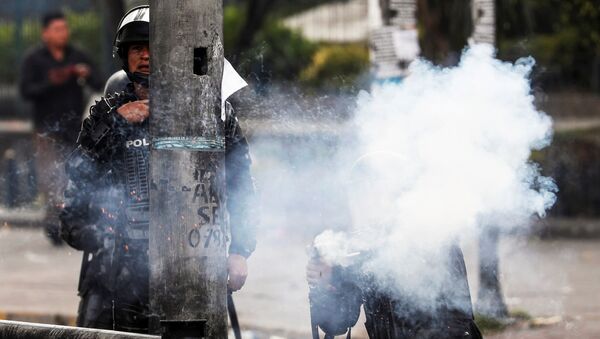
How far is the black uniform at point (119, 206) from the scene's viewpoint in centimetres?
564

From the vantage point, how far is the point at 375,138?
5863 millimetres

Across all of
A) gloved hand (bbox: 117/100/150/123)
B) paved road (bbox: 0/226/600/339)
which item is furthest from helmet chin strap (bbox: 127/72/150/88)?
paved road (bbox: 0/226/600/339)

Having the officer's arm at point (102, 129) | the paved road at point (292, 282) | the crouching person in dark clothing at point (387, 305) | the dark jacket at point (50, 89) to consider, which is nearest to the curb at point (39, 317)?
the paved road at point (292, 282)

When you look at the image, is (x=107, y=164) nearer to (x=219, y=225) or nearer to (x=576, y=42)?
(x=219, y=225)

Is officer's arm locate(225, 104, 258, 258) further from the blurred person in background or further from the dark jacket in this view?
the dark jacket

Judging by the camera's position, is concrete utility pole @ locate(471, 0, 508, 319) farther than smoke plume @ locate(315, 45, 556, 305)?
Yes

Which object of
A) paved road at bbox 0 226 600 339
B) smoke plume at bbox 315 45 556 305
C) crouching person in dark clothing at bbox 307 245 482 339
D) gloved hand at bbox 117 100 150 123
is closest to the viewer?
crouching person in dark clothing at bbox 307 245 482 339

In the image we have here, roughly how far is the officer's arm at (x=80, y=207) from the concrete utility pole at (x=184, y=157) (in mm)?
1284

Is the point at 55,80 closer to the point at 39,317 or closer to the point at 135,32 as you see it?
the point at 39,317

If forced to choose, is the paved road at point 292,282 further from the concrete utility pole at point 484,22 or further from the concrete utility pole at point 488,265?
the concrete utility pole at point 484,22

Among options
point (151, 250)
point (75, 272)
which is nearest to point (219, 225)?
point (151, 250)

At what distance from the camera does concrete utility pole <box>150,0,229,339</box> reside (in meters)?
4.48

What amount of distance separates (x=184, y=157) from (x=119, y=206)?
1274mm

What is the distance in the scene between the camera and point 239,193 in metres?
5.70
